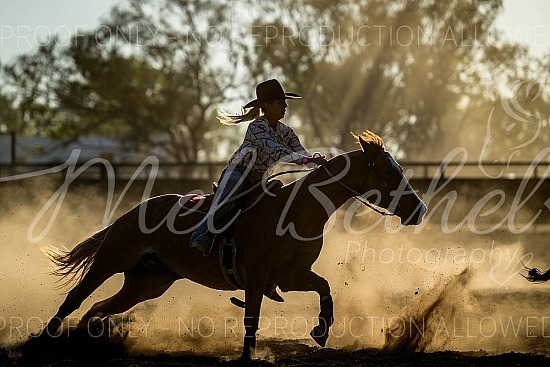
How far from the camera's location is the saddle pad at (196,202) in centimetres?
757

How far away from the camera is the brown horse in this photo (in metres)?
6.88

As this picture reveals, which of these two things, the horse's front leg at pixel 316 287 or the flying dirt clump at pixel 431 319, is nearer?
the horse's front leg at pixel 316 287

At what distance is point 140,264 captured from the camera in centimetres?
785

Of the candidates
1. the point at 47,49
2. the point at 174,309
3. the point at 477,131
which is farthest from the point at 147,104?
the point at 174,309

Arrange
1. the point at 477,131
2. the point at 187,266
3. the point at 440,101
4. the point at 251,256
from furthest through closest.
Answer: the point at 477,131 → the point at 440,101 → the point at 187,266 → the point at 251,256

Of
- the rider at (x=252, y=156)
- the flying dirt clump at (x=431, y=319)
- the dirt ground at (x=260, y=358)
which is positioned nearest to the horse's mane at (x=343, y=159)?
the rider at (x=252, y=156)

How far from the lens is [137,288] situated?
7828 mm

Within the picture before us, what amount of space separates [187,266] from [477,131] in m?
41.2

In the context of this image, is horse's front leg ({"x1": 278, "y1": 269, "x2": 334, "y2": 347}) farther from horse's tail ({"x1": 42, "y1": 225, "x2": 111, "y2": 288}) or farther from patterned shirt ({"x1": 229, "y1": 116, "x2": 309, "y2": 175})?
horse's tail ({"x1": 42, "y1": 225, "x2": 111, "y2": 288})

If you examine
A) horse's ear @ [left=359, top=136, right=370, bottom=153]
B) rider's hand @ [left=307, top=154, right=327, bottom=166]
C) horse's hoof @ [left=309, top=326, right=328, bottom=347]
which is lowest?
horse's hoof @ [left=309, top=326, right=328, bottom=347]

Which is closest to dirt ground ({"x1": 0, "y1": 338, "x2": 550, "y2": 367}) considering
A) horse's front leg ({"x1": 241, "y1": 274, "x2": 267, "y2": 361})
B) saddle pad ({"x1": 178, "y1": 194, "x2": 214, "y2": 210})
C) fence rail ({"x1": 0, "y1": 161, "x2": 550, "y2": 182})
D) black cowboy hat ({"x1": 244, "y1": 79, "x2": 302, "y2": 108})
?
horse's front leg ({"x1": 241, "y1": 274, "x2": 267, "y2": 361})

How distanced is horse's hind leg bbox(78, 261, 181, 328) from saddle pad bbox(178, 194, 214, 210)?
Answer: 59 centimetres

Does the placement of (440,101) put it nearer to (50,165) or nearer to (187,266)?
(50,165)

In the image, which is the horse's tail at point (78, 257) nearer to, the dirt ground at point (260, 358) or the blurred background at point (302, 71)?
the dirt ground at point (260, 358)
